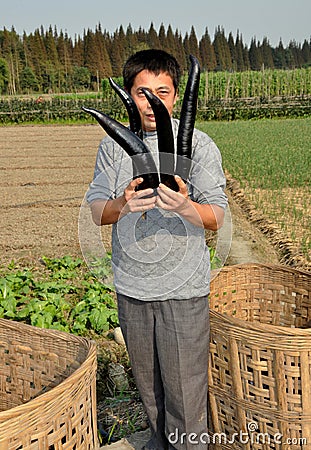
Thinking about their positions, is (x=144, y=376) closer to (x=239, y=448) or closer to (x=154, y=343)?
(x=154, y=343)

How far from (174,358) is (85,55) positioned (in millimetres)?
80979

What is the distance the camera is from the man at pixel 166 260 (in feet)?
6.63

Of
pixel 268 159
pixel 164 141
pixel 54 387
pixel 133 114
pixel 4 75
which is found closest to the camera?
pixel 164 141

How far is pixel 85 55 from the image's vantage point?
78.9m

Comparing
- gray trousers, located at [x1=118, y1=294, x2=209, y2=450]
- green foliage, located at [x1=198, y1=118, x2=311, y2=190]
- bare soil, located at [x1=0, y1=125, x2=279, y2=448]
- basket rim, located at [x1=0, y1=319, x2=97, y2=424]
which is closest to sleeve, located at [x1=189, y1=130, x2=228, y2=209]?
bare soil, located at [x1=0, y1=125, x2=279, y2=448]

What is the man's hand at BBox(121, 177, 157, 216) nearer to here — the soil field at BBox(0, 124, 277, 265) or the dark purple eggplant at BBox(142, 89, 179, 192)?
the dark purple eggplant at BBox(142, 89, 179, 192)

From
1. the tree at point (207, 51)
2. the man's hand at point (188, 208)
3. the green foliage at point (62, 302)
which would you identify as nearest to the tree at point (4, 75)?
the tree at point (207, 51)

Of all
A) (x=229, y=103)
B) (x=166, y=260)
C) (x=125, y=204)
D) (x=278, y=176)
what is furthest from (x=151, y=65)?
(x=229, y=103)

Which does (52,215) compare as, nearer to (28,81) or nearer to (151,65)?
(151,65)

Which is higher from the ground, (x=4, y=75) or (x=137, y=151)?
(x=4, y=75)

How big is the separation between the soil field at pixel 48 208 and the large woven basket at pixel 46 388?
3552 millimetres

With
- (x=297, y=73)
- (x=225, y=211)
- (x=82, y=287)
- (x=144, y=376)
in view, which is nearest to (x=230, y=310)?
(x=144, y=376)

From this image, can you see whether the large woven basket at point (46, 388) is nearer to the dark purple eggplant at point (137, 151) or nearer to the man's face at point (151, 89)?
the dark purple eggplant at point (137, 151)

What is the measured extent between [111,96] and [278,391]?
40148 millimetres
